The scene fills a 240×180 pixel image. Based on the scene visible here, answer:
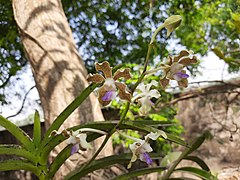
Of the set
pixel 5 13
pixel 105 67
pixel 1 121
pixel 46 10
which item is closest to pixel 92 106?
pixel 46 10

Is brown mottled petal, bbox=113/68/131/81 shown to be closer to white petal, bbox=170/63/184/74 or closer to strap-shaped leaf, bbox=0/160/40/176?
white petal, bbox=170/63/184/74

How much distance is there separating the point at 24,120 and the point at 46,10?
1939 mm

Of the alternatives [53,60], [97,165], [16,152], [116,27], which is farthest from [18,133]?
[116,27]

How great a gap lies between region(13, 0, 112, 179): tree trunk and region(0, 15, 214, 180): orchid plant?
33 centimetres

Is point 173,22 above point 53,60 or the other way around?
the other way around

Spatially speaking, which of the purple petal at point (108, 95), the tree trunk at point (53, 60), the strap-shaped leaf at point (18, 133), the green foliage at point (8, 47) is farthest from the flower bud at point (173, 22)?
the green foliage at point (8, 47)

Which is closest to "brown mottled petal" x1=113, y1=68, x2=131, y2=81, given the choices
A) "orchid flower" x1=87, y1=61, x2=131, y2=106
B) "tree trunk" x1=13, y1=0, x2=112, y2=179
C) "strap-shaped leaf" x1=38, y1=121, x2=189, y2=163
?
"orchid flower" x1=87, y1=61, x2=131, y2=106

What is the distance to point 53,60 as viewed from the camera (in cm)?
103

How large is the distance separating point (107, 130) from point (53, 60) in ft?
1.56

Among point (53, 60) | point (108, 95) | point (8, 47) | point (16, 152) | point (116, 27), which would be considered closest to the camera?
point (108, 95)

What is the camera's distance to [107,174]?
863mm

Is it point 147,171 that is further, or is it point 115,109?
point 115,109

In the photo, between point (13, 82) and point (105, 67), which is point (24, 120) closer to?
point (13, 82)

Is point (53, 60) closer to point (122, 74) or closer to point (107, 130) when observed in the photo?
point (107, 130)
